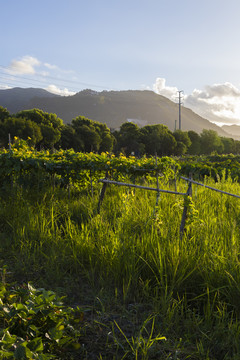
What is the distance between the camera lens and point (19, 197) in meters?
6.13

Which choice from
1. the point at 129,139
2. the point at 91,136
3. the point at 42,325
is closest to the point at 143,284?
the point at 42,325

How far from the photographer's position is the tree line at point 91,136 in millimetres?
35656

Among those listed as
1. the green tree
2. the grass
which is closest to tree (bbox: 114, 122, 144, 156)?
the green tree

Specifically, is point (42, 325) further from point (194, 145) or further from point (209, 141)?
point (209, 141)

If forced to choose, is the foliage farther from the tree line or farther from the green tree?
the green tree

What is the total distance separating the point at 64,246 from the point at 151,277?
1487 millimetres

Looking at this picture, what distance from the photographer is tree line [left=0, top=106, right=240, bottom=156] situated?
35656mm

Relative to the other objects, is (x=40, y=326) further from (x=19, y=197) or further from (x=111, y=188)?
(x=111, y=188)

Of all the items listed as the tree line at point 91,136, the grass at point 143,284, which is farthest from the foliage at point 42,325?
the tree line at point 91,136

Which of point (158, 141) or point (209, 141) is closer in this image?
point (158, 141)

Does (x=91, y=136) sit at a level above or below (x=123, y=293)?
above

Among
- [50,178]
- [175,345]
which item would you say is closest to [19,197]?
[50,178]

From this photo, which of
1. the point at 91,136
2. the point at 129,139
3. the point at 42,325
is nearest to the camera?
the point at 42,325

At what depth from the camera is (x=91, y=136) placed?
147 feet
